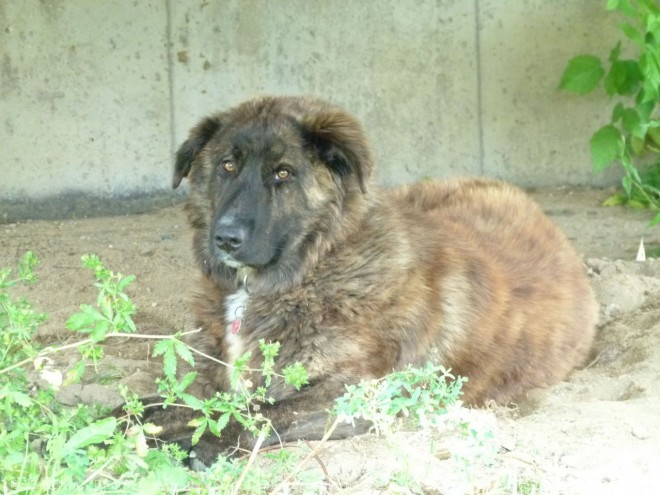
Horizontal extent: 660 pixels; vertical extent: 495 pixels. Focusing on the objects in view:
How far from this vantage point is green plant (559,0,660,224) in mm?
6781

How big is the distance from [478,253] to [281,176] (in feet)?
3.34

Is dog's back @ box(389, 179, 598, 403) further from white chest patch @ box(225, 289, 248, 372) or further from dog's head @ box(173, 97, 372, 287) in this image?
white chest patch @ box(225, 289, 248, 372)

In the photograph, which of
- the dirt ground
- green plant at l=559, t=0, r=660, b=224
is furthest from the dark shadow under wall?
green plant at l=559, t=0, r=660, b=224

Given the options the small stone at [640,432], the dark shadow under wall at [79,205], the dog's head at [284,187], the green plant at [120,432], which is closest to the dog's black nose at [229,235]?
the dog's head at [284,187]

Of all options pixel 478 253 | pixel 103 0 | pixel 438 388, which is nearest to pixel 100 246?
pixel 103 0

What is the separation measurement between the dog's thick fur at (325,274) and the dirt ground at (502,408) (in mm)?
289

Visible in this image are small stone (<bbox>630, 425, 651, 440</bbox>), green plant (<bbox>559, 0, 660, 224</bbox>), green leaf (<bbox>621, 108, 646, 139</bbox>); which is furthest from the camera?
green leaf (<bbox>621, 108, 646, 139</bbox>)

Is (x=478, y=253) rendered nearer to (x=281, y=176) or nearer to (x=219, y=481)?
(x=281, y=176)

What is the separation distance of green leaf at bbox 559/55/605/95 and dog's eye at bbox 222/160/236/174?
13.8 ft

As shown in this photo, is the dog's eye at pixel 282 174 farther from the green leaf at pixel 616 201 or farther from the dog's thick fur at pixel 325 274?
the green leaf at pixel 616 201

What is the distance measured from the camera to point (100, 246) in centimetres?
730

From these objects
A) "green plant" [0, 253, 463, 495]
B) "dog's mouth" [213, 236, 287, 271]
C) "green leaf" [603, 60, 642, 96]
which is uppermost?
"green leaf" [603, 60, 642, 96]

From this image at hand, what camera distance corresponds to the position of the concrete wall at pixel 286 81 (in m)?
8.21

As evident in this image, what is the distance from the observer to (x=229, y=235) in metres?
4.36
